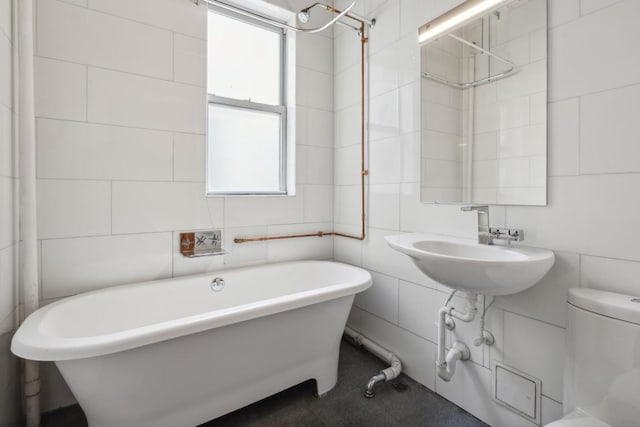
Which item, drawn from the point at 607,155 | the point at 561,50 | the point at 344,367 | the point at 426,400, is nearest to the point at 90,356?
A: the point at 344,367

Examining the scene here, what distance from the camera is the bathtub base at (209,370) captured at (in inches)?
45.8

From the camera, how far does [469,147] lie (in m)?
1.62

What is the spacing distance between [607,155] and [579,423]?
0.88 m

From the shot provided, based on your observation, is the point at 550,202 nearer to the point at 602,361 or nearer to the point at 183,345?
the point at 602,361

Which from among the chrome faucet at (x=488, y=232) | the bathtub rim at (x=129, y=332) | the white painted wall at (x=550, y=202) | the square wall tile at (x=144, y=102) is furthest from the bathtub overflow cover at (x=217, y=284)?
the chrome faucet at (x=488, y=232)

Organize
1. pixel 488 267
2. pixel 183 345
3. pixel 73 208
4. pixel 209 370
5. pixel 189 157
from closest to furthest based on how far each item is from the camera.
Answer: pixel 488 267 → pixel 183 345 → pixel 209 370 → pixel 73 208 → pixel 189 157

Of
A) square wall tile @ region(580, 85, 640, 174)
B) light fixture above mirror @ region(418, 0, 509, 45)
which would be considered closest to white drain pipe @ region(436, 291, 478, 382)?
square wall tile @ region(580, 85, 640, 174)

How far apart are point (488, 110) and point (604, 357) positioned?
1094 mm

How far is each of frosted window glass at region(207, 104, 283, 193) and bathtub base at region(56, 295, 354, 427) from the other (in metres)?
1.13

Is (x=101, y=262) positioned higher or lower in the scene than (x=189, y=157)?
lower

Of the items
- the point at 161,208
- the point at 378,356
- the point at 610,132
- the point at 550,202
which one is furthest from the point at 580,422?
the point at 161,208

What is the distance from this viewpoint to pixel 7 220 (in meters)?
1.32

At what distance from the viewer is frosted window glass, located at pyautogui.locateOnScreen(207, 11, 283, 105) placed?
86.1 inches

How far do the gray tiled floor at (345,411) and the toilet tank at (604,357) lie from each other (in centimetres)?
68
